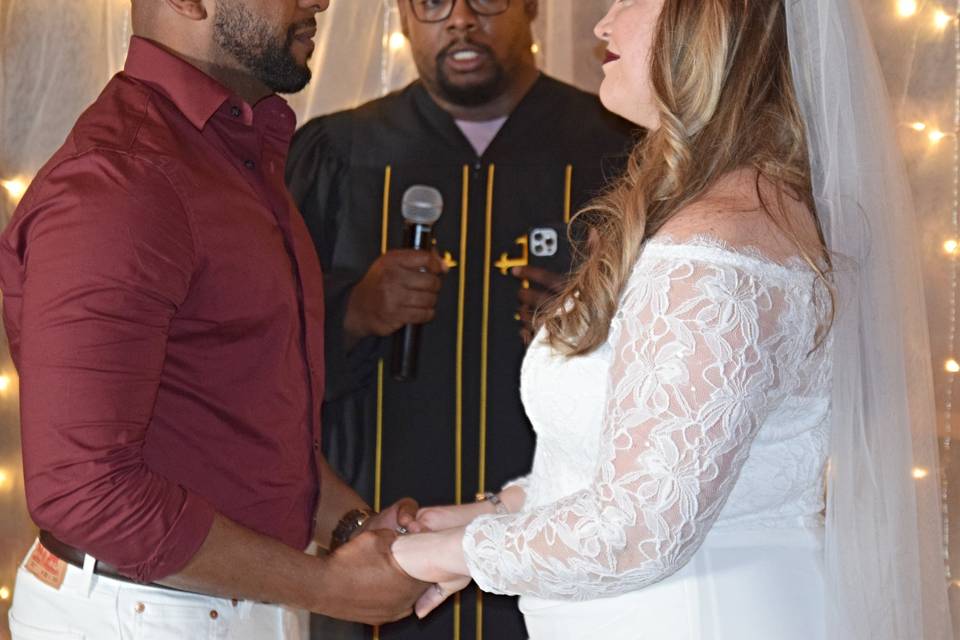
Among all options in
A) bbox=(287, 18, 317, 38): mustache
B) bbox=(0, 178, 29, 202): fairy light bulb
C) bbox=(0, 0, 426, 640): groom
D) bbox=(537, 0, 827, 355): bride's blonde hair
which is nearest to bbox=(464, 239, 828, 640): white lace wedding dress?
bbox=(537, 0, 827, 355): bride's blonde hair

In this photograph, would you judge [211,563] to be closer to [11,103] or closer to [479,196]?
[479,196]

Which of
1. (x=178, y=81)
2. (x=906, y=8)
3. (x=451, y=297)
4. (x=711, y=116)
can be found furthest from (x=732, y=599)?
(x=906, y=8)

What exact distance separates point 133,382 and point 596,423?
74cm

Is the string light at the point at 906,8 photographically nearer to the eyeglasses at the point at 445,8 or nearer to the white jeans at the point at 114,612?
the eyeglasses at the point at 445,8

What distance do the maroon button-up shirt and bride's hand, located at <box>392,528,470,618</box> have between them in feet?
0.81

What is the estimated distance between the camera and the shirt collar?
2043 mm

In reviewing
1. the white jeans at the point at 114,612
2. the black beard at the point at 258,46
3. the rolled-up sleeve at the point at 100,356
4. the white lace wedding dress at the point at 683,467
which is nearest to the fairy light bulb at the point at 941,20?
the white lace wedding dress at the point at 683,467

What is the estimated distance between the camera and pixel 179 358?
193 cm

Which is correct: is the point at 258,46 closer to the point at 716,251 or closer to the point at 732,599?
the point at 716,251

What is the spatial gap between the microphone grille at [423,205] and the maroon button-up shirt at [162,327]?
0.75 m

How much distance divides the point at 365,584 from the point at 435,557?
0.16m

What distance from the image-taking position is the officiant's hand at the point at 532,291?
302cm

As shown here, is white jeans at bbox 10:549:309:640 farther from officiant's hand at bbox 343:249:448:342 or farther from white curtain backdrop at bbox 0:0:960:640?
white curtain backdrop at bbox 0:0:960:640

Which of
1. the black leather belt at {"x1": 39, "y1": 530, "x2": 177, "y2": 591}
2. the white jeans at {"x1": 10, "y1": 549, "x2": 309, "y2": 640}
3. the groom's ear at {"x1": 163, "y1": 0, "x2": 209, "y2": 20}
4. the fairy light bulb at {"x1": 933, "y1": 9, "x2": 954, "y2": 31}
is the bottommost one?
the white jeans at {"x1": 10, "y1": 549, "x2": 309, "y2": 640}
